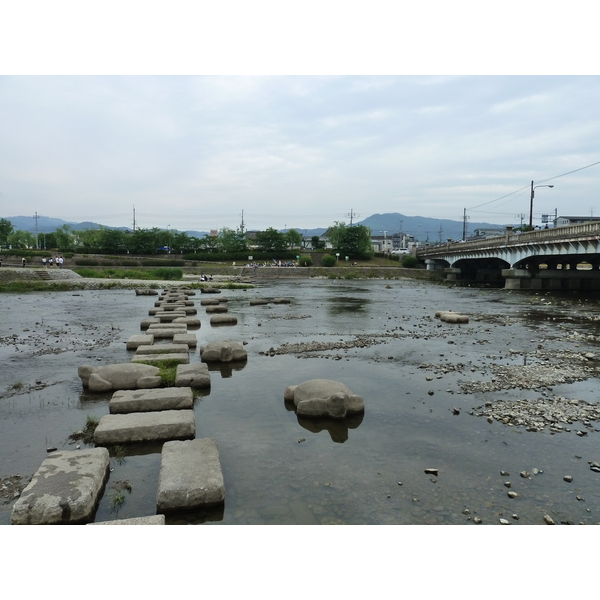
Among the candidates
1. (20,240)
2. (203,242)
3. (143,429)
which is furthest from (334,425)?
(20,240)

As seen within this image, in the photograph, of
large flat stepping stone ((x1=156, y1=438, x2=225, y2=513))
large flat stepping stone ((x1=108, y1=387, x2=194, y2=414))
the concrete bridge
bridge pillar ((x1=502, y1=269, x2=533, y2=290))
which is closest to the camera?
large flat stepping stone ((x1=156, y1=438, x2=225, y2=513))

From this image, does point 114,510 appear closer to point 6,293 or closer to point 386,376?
point 386,376

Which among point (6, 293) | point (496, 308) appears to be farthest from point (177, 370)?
point (6, 293)

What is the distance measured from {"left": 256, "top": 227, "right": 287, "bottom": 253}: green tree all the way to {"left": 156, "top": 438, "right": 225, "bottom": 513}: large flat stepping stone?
8987cm

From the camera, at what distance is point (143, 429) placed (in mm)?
8234

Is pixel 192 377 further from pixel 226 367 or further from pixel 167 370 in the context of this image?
pixel 226 367

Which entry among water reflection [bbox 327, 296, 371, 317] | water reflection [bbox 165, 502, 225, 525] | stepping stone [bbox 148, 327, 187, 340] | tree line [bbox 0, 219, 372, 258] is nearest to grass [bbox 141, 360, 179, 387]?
stepping stone [bbox 148, 327, 187, 340]

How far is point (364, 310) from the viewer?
2977cm

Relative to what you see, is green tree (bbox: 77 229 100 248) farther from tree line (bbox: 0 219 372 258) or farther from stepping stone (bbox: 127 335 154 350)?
stepping stone (bbox: 127 335 154 350)

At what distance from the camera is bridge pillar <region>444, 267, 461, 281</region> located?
71.6 meters

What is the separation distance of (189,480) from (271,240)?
9210 cm

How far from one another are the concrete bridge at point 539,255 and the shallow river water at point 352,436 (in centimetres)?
2234

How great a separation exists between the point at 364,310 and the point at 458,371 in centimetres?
1626

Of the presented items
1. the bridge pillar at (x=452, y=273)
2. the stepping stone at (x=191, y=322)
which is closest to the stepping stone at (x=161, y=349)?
the stepping stone at (x=191, y=322)
